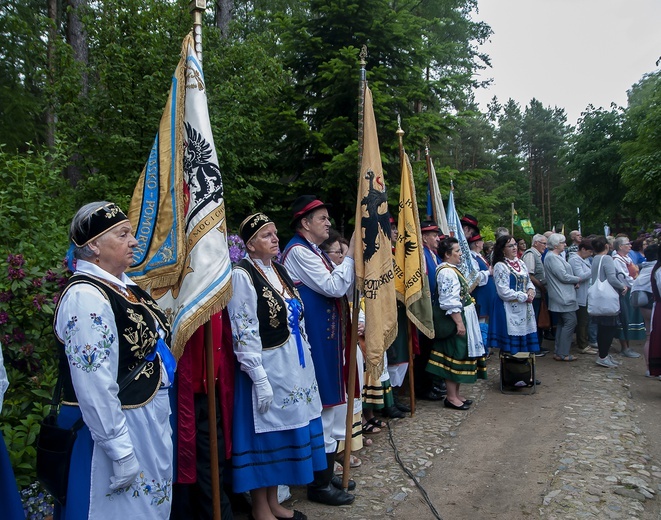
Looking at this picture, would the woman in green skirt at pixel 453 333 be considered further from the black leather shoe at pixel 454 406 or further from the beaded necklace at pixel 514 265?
the beaded necklace at pixel 514 265

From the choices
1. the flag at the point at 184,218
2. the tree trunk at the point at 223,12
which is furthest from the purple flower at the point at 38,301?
the tree trunk at the point at 223,12

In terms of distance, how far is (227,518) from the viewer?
11.3 ft

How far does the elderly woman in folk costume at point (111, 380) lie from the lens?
240 cm

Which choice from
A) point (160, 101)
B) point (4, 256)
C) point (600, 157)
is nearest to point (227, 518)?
point (4, 256)

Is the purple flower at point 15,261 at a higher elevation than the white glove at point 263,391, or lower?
higher

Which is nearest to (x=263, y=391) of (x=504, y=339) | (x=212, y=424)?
(x=212, y=424)

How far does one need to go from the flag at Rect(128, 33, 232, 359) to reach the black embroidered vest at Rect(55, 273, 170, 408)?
457 mm

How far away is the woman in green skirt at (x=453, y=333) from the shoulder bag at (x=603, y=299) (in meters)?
2.98

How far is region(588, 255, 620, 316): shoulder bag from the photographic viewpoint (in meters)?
8.55

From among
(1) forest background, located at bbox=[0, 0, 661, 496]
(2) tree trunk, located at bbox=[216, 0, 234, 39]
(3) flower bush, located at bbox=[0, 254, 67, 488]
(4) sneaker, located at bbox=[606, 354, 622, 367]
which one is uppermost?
(2) tree trunk, located at bbox=[216, 0, 234, 39]

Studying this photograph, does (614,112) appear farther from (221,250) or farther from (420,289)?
(221,250)

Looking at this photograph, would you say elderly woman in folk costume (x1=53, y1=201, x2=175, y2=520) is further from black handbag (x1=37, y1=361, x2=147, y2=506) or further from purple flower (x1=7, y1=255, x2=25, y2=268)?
purple flower (x1=7, y1=255, x2=25, y2=268)

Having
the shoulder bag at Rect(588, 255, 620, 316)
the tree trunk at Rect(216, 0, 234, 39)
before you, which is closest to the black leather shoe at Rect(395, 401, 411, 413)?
the shoulder bag at Rect(588, 255, 620, 316)

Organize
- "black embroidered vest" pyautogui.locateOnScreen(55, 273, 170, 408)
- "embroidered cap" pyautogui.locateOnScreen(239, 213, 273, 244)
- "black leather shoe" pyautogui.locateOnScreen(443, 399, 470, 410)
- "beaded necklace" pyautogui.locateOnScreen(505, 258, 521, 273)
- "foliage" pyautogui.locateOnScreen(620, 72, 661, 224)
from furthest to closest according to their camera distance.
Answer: "foliage" pyautogui.locateOnScreen(620, 72, 661, 224)
"beaded necklace" pyautogui.locateOnScreen(505, 258, 521, 273)
"black leather shoe" pyautogui.locateOnScreen(443, 399, 470, 410)
"embroidered cap" pyautogui.locateOnScreen(239, 213, 273, 244)
"black embroidered vest" pyautogui.locateOnScreen(55, 273, 170, 408)
